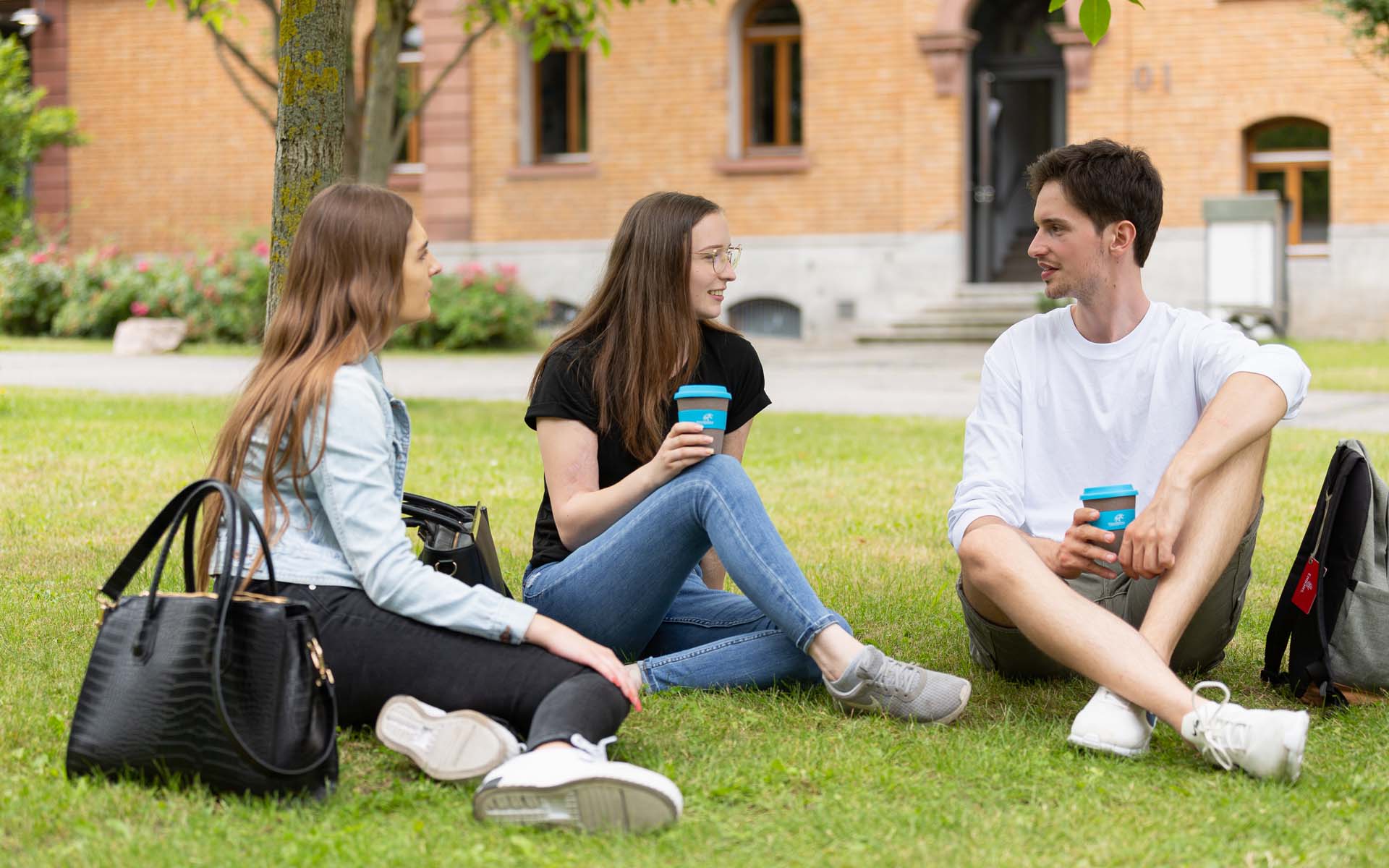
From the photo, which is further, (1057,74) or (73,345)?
(1057,74)

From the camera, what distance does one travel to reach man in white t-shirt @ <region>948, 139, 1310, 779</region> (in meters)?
3.64

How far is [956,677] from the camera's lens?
151 inches

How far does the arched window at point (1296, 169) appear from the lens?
66.8 feet

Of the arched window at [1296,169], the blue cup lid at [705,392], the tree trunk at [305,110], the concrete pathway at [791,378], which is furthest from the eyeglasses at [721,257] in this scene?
the arched window at [1296,169]

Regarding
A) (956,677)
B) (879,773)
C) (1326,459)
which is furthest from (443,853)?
(1326,459)

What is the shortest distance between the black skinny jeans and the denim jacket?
0.03 metres

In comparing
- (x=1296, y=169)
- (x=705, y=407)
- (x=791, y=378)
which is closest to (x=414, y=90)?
(x=791, y=378)

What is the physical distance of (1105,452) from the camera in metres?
4.07

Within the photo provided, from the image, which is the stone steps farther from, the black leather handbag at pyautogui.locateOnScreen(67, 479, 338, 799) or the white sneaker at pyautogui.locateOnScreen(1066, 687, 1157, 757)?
the black leather handbag at pyautogui.locateOnScreen(67, 479, 338, 799)

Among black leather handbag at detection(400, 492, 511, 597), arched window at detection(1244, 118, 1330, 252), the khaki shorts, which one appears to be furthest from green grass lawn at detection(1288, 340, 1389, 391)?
black leather handbag at detection(400, 492, 511, 597)

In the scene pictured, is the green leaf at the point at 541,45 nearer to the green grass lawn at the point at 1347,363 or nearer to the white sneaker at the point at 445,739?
the white sneaker at the point at 445,739

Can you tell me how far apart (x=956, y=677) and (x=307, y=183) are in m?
3.56

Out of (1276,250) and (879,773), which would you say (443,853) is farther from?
Result: (1276,250)

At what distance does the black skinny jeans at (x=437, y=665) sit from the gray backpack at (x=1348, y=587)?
A: 184 centimetres
